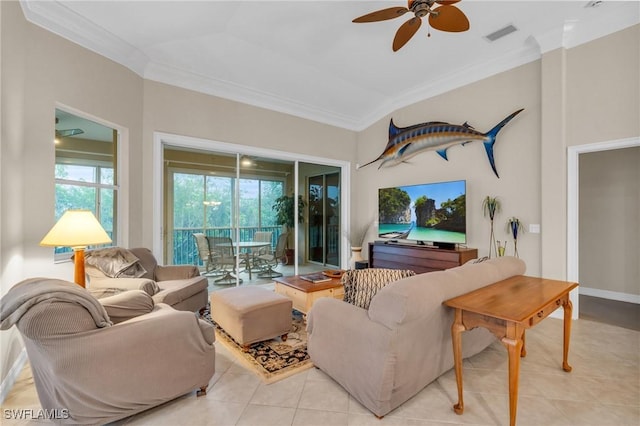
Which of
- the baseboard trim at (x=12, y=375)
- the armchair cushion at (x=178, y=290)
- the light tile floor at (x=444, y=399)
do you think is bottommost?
the light tile floor at (x=444, y=399)

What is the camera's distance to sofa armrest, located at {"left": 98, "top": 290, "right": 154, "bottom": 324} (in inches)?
71.9

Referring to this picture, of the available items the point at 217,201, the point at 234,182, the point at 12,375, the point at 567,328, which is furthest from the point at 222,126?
A: the point at 567,328

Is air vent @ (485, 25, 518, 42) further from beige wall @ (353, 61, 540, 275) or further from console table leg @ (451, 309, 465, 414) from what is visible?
console table leg @ (451, 309, 465, 414)

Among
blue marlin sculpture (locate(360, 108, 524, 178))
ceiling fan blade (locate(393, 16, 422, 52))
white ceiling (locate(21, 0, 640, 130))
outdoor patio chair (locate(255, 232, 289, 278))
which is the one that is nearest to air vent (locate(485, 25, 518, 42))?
white ceiling (locate(21, 0, 640, 130))

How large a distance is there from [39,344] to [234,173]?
137 inches

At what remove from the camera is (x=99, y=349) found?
5.24 ft

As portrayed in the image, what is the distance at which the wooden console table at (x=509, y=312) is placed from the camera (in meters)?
1.55

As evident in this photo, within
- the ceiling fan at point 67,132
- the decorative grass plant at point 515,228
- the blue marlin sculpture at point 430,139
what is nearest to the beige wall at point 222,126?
the ceiling fan at point 67,132

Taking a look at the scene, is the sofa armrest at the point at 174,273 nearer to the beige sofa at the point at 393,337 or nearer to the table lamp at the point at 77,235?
the table lamp at the point at 77,235

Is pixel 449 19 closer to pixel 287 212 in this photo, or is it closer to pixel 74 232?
pixel 74 232

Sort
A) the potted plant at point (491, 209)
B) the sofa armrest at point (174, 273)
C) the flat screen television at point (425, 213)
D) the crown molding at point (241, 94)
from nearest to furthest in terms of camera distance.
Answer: the sofa armrest at point (174, 273) → the crown molding at point (241, 94) → the potted plant at point (491, 209) → the flat screen television at point (425, 213)

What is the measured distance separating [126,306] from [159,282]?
1.54 m

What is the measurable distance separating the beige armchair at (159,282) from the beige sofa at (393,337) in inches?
59.9

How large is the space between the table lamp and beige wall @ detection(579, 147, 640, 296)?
235 inches
